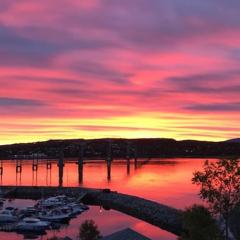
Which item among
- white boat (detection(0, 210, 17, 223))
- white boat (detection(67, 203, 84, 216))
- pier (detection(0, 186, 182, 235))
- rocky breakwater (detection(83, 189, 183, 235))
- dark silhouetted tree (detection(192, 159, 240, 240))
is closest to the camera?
dark silhouetted tree (detection(192, 159, 240, 240))

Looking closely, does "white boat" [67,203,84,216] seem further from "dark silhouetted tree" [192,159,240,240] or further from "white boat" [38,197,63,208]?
"dark silhouetted tree" [192,159,240,240]

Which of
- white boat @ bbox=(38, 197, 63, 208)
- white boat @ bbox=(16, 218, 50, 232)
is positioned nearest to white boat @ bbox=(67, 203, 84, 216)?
white boat @ bbox=(38, 197, 63, 208)

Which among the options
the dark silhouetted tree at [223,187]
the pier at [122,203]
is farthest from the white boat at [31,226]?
the dark silhouetted tree at [223,187]

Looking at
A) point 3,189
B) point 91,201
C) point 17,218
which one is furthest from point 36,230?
point 3,189

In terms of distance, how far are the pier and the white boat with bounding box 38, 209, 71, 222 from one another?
9.72 metres

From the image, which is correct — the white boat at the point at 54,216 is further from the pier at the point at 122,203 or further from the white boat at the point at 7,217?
the pier at the point at 122,203

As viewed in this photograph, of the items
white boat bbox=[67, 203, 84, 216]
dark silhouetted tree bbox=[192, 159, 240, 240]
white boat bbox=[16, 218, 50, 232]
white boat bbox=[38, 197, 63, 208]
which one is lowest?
white boat bbox=[16, 218, 50, 232]

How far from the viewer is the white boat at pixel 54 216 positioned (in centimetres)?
6675

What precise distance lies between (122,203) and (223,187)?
51144mm

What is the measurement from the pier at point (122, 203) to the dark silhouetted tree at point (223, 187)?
993 inches

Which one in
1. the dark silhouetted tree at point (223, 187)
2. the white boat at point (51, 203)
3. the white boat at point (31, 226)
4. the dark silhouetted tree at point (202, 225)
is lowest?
the white boat at point (31, 226)

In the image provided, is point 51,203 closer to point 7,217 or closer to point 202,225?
point 7,217

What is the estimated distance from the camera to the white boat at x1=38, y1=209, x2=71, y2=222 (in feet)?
219

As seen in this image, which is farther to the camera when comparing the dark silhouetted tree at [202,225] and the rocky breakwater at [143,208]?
the rocky breakwater at [143,208]
